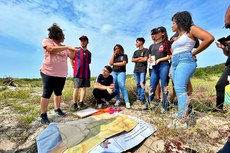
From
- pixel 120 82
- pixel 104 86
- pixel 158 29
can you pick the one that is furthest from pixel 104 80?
pixel 158 29

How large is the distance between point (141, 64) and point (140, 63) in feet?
0.13

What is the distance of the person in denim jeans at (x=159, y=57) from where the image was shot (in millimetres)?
4125

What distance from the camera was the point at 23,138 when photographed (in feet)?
11.0

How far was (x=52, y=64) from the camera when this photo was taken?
371 cm

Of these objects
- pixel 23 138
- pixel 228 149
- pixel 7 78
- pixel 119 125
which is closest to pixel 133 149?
pixel 119 125

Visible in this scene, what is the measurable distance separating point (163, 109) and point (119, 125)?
932 millimetres

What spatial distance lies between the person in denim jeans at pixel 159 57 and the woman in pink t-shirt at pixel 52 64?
68.2 inches

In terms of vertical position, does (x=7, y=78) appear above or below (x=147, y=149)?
above

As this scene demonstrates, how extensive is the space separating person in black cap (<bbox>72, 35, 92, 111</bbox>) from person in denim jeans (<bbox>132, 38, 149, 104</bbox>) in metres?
1.27

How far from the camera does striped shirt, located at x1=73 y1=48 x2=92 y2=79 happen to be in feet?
15.8

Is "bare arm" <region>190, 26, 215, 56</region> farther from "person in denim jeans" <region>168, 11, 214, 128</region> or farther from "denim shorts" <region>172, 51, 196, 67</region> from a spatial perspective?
"denim shorts" <region>172, 51, 196, 67</region>

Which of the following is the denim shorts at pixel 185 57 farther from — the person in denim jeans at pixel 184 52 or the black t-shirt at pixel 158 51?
the black t-shirt at pixel 158 51

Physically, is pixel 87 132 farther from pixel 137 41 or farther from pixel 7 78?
pixel 7 78

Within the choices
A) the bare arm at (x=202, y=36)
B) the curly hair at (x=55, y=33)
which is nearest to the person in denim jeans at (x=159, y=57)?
the bare arm at (x=202, y=36)
